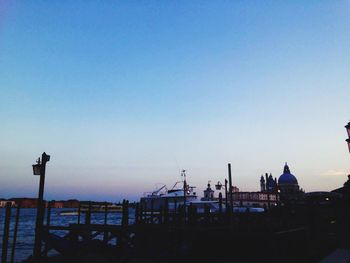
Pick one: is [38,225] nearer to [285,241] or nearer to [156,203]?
[285,241]

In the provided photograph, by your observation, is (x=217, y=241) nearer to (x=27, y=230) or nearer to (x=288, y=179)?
(x=27, y=230)

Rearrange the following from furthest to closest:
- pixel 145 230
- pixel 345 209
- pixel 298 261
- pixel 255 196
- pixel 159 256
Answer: pixel 255 196, pixel 159 256, pixel 145 230, pixel 298 261, pixel 345 209

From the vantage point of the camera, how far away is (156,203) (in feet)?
153

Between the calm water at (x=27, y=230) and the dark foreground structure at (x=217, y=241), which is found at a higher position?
the dark foreground structure at (x=217, y=241)

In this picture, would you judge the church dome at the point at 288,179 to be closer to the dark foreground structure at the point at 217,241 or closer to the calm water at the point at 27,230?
the calm water at the point at 27,230

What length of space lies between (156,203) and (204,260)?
32.5m

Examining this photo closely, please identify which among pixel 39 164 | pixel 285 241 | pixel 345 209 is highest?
pixel 39 164

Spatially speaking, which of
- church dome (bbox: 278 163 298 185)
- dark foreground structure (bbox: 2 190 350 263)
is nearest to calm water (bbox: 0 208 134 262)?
dark foreground structure (bbox: 2 190 350 263)

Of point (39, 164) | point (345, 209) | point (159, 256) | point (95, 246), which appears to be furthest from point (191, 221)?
point (345, 209)

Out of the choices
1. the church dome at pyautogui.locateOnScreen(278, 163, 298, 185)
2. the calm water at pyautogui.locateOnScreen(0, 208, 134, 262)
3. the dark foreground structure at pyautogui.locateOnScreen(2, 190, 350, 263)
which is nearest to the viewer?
the dark foreground structure at pyautogui.locateOnScreen(2, 190, 350, 263)

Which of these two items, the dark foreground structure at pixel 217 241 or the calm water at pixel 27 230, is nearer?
the dark foreground structure at pixel 217 241

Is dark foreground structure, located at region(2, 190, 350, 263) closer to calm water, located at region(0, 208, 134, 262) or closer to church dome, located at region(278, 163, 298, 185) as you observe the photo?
→ calm water, located at region(0, 208, 134, 262)

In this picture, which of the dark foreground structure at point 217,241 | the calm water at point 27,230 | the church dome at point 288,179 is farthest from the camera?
the church dome at point 288,179

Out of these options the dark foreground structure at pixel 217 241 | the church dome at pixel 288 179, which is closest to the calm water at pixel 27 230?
the dark foreground structure at pixel 217 241
